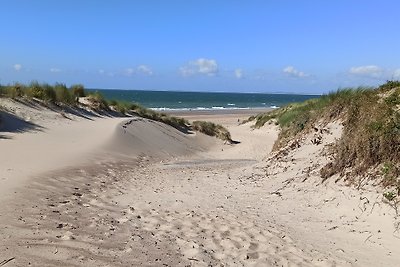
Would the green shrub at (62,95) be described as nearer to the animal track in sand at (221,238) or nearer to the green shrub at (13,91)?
the green shrub at (13,91)

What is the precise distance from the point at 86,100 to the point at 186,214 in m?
20.1

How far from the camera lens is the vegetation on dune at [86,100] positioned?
67.5 ft

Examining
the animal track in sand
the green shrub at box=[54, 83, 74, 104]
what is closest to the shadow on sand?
the green shrub at box=[54, 83, 74, 104]

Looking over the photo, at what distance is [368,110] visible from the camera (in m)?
8.03

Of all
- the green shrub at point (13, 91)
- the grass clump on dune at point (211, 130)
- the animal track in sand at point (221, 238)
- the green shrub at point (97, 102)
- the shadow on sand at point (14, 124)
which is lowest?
the grass clump on dune at point (211, 130)

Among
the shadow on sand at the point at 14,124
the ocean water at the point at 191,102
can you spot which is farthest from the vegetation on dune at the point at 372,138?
the ocean water at the point at 191,102

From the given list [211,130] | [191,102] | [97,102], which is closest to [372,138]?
A: [211,130]

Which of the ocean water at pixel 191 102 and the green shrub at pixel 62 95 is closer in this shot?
the green shrub at pixel 62 95

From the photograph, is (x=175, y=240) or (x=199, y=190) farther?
(x=199, y=190)

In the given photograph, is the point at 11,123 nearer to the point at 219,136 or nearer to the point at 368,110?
the point at 368,110

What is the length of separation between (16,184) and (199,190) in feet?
11.1

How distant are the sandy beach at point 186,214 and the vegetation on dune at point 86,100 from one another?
939 centimetres

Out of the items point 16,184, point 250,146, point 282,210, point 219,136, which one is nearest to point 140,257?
point 282,210

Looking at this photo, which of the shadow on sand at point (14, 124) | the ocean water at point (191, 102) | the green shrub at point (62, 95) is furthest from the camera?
the ocean water at point (191, 102)
